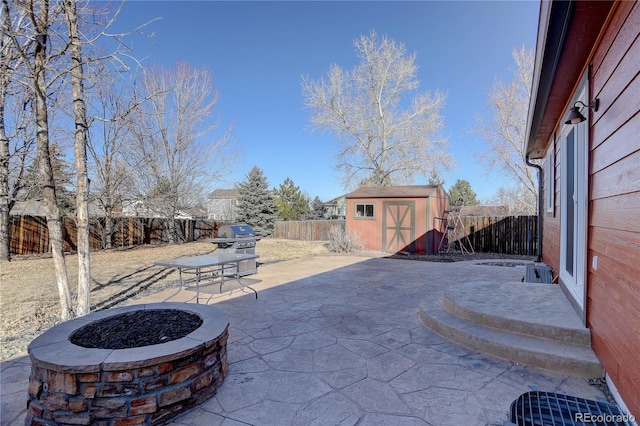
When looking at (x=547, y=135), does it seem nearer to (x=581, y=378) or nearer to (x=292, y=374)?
(x=581, y=378)

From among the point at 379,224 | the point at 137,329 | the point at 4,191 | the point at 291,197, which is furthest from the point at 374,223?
the point at 291,197

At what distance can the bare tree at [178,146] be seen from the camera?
13.5 m

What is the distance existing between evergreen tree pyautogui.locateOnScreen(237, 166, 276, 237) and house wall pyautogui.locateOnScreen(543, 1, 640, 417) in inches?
803

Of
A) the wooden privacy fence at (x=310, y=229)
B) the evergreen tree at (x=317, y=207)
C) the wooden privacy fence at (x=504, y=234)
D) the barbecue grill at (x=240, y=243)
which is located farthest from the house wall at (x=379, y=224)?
the evergreen tree at (x=317, y=207)

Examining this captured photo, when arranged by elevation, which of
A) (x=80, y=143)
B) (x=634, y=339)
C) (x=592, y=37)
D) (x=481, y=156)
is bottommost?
(x=634, y=339)

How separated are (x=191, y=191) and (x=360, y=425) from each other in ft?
48.3

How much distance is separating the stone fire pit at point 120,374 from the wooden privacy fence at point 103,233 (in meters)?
11.4

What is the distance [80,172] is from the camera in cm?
368

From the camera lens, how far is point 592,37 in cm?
234

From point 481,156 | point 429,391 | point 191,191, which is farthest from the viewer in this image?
point 481,156

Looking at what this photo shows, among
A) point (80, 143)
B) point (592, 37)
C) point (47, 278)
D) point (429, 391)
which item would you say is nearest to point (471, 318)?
point (429, 391)

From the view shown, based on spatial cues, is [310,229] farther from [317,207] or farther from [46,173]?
[46,173]

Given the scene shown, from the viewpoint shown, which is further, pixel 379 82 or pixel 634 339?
pixel 379 82

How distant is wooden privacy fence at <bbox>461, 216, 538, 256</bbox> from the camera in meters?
10.6
